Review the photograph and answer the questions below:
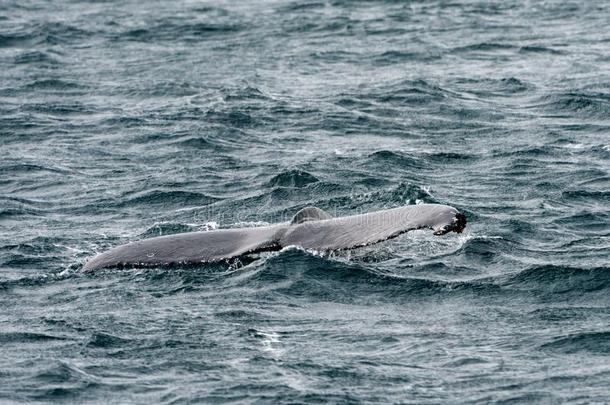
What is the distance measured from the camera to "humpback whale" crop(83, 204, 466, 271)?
1666cm

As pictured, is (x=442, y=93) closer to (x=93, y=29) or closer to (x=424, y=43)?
(x=424, y=43)

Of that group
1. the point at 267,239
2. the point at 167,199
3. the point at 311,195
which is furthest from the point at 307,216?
the point at 167,199

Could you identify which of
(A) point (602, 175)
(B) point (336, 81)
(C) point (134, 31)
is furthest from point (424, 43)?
(A) point (602, 175)

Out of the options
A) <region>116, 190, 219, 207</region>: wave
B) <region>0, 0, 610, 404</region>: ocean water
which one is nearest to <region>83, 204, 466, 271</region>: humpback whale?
<region>0, 0, 610, 404</region>: ocean water

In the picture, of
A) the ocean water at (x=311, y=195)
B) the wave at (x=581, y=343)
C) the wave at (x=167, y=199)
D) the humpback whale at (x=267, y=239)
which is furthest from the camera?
the wave at (x=167, y=199)

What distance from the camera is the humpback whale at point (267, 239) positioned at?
16656mm

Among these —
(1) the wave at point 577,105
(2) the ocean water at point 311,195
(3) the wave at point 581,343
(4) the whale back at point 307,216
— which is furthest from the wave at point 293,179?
(3) the wave at point 581,343

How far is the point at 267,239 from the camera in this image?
17.9 m

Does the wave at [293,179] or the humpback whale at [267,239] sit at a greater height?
the humpback whale at [267,239]

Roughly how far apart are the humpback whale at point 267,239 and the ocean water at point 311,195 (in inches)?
8.3

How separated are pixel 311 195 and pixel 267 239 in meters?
6.80

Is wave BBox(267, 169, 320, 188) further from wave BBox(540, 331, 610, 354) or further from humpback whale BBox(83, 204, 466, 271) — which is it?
wave BBox(540, 331, 610, 354)

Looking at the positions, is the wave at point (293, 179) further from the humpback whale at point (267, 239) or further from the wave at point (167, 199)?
the humpback whale at point (267, 239)

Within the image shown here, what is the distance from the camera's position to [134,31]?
149 feet
